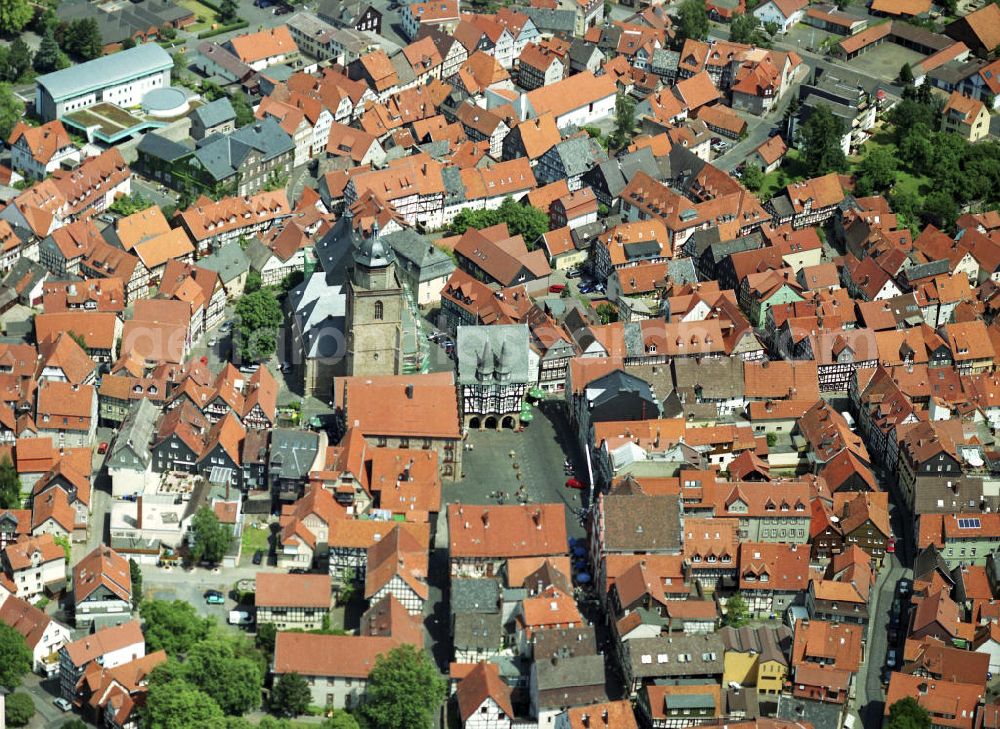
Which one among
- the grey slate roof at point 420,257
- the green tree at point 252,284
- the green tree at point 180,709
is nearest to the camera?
the green tree at point 180,709

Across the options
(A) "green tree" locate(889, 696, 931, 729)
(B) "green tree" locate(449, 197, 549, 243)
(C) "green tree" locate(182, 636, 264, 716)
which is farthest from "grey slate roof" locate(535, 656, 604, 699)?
(B) "green tree" locate(449, 197, 549, 243)

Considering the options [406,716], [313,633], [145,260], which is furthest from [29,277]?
[406,716]

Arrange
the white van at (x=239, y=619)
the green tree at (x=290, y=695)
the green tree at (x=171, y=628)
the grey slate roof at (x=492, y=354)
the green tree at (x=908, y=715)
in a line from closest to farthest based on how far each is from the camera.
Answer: the green tree at (x=290, y=695) < the green tree at (x=908, y=715) < the green tree at (x=171, y=628) < the white van at (x=239, y=619) < the grey slate roof at (x=492, y=354)

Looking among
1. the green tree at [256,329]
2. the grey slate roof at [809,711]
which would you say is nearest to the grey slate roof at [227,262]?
the green tree at [256,329]

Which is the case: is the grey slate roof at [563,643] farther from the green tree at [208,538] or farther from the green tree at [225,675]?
the green tree at [208,538]

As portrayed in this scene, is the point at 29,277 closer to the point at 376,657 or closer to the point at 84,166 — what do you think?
the point at 84,166

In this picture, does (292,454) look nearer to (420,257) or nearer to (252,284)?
(252,284)

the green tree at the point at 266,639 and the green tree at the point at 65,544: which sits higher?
the green tree at the point at 266,639
